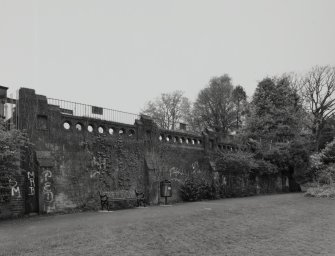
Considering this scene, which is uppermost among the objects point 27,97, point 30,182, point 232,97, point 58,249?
point 232,97

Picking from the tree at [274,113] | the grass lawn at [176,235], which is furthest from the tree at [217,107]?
the grass lawn at [176,235]

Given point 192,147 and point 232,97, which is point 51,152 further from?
point 232,97

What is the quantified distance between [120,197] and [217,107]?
36.0 metres

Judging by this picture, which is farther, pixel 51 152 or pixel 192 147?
pixel 192 147

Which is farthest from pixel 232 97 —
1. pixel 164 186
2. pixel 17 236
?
pixel 17 236

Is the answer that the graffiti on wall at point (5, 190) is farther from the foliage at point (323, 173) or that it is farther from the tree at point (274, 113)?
the tree at point (274, 113)

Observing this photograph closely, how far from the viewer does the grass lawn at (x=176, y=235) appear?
Result: 7504mm

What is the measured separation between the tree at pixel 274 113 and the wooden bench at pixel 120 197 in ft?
52.5

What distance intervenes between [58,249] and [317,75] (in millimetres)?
39830

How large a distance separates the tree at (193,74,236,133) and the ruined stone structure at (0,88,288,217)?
2853cm

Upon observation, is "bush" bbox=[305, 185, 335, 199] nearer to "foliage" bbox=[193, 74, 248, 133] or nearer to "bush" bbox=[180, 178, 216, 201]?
"bush" bbox=[180, 178, 216, 201]

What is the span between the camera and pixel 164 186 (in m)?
18.5

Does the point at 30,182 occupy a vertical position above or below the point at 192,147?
below

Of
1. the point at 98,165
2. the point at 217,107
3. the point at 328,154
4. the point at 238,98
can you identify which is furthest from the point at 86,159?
the point at 238,98
